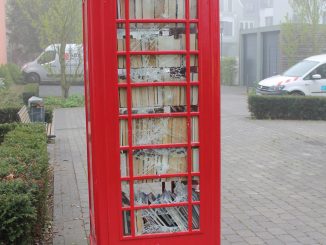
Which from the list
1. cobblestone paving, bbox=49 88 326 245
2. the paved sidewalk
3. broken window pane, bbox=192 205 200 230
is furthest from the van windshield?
broken window pane, bbox=192 205 200 230

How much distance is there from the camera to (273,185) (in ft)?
24.7

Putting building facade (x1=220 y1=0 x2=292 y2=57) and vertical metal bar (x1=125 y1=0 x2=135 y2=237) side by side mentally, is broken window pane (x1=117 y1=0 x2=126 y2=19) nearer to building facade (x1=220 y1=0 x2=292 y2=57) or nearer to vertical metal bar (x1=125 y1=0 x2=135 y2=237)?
vertical metal bar (x1=125 y1=0 x2=135 y2=237)

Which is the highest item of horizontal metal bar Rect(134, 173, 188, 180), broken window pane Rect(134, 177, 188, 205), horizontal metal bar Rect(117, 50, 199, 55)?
horizontal metal bar Rect(117, 50, 199, 55)

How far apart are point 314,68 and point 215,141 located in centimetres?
1549

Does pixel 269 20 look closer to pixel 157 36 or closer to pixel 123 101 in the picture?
pixel 157 36

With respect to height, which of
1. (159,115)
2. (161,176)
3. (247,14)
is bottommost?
(161,176)

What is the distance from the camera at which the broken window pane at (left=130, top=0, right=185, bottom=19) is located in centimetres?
340

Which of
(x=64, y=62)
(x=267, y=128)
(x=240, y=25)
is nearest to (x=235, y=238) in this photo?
(x=267, y=128)

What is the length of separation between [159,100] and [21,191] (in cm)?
151

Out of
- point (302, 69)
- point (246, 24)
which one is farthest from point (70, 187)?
point (246, 24)

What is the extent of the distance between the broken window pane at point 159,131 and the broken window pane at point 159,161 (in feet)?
0.23

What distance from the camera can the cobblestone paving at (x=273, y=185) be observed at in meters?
5.48

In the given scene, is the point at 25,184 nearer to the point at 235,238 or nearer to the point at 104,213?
the point at 104,213

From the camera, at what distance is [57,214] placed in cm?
615
